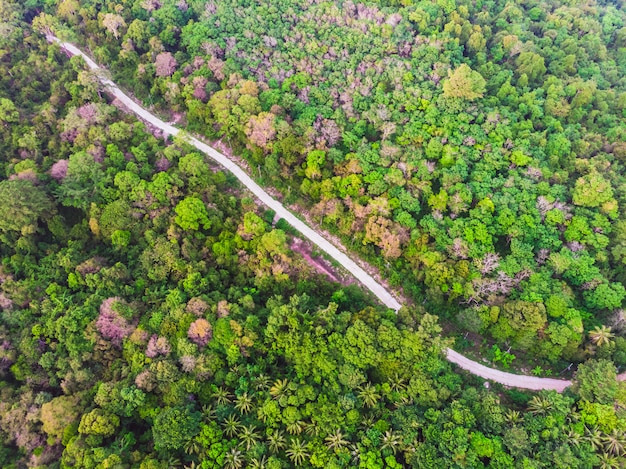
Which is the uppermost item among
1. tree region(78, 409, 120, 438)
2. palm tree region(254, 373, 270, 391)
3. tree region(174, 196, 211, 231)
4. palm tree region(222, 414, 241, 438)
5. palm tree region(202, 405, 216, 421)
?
tree region(174, 196, 211, 231)

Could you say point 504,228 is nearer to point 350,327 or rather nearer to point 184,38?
point 350,327

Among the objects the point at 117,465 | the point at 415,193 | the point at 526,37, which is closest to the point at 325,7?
the point at 526,37

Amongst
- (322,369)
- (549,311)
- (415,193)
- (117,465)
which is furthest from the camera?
(415,193)

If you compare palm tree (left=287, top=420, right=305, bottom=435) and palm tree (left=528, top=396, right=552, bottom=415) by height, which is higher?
palm tree (left=528, top=396, right=552, bottom=415)

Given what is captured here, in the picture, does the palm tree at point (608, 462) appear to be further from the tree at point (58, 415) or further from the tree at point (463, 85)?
the tree at point (58, 415)

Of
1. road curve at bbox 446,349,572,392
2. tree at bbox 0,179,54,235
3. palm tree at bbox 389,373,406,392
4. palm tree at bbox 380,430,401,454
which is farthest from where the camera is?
tree at bbox 0,179,54,235

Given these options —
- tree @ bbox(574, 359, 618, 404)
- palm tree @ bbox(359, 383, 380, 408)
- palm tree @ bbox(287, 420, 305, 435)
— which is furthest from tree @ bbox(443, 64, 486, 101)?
palm tree @ bbox(287, 420, 305, 435)

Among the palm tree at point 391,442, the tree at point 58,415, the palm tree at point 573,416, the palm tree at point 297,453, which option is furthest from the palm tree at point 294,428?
the palm tree at point 573,416

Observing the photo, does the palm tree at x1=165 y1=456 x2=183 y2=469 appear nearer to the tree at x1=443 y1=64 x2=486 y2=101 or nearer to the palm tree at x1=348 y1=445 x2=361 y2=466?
the palm tree at x1=348 y1=445 x2=361 y2=466
